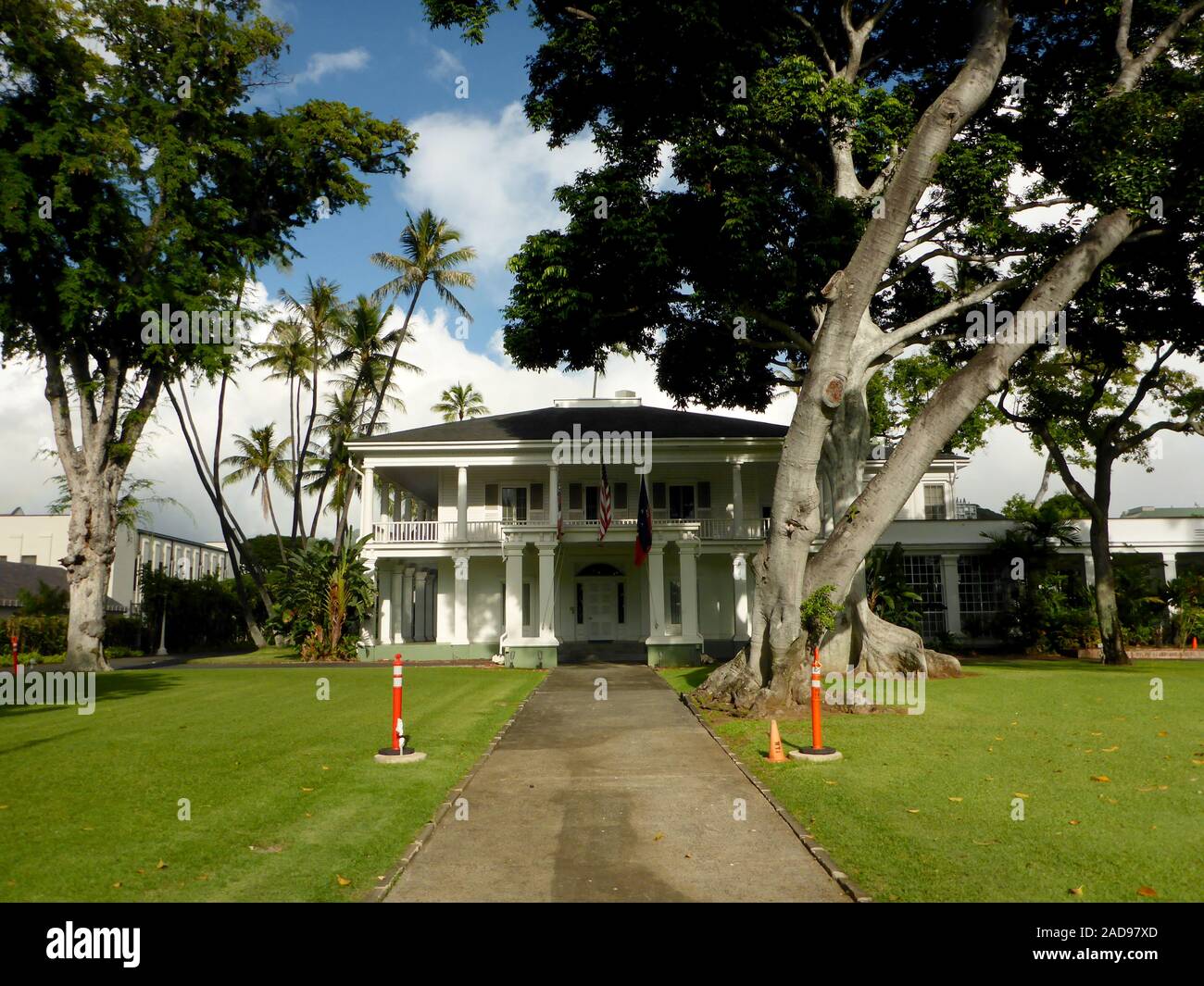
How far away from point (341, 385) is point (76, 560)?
61.2 ft

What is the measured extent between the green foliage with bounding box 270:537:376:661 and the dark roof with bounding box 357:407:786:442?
4539 mm

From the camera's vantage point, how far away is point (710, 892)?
517cm

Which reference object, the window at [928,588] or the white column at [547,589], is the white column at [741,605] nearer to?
the window at [928,588]

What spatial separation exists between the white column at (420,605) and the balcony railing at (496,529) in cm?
616

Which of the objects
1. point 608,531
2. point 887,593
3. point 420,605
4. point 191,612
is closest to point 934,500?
point 887,593

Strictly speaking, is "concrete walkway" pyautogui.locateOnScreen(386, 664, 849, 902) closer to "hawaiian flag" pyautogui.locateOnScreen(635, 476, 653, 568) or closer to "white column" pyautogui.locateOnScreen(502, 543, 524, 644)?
"hawaiian flag" pyautogui.locateOnScreen(635, 476, 653, 568)

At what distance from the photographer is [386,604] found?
28828 mm

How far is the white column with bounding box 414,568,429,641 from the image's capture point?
35375mm

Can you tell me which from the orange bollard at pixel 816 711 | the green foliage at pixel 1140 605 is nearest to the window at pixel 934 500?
the green foliage at pixel 1140 605

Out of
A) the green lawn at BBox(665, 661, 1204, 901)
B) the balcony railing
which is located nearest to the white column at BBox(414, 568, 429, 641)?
the balcony railing

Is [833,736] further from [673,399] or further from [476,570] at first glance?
[476,570]

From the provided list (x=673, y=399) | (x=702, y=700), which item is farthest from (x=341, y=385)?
(x=702, y=700)

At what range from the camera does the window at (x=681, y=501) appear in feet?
99.1

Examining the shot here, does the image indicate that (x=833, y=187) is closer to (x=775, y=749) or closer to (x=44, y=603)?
(x=775, y=749)
